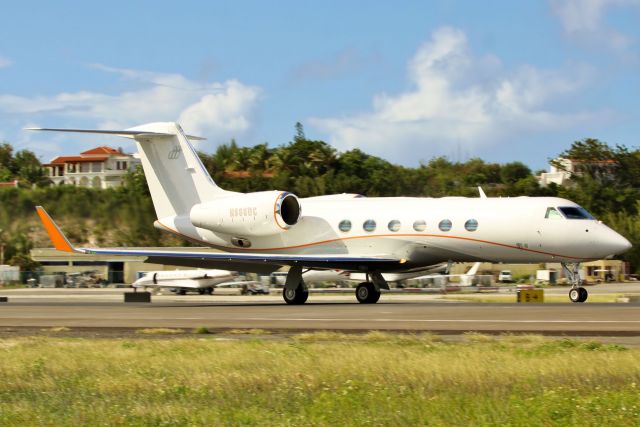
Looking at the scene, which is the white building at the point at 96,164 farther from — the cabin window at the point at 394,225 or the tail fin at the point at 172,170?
the cabin window at the point at 394,225

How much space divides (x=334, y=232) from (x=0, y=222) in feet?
111

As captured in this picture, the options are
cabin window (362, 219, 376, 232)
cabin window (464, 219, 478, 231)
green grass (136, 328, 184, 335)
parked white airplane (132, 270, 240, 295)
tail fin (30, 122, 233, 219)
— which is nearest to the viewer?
green grass (136, 328, 184, 335)

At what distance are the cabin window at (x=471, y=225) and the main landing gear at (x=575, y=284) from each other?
2.92 m

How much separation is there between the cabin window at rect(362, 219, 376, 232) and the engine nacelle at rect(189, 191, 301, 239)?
2.41 metres

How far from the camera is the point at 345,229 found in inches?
1282

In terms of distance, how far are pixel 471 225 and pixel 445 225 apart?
2.68 ft

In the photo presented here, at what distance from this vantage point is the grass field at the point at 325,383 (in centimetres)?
926

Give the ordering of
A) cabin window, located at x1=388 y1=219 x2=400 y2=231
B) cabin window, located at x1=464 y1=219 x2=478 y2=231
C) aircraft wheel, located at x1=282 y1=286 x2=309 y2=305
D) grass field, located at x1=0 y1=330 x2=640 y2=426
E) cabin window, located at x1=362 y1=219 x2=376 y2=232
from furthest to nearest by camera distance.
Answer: aircraft wheel, located at x1=282 y1=286 x2=309 y2=305
cabin window, located at x1=362 y1=219 x2=376 y2=232
cabin window, located at x1=388 y1=219 x2=400 y2=231
cabin window, located at x1=464 y1=219 x2=478 y2=231
grass field, located at x1=0 y1=330 x2=640 y2=426

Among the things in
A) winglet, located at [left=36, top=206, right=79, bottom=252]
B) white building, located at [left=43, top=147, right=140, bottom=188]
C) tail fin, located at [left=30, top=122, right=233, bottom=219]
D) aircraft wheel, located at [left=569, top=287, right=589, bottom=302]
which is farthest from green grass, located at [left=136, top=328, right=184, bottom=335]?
white building, located at [left=43, top=147, right=140, bottom=188]

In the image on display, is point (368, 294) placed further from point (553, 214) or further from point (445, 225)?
point (553, 214)

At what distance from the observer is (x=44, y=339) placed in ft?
58.6

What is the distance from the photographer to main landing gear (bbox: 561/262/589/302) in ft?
97.3


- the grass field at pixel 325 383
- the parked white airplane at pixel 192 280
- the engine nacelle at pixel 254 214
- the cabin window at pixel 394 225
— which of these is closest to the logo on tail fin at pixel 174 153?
the engine nacelle at pixel 254 214

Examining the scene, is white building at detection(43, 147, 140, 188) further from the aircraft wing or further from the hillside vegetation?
the aircraft wing
